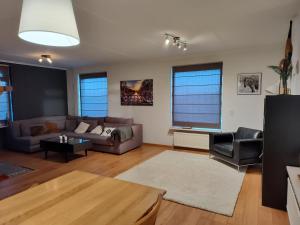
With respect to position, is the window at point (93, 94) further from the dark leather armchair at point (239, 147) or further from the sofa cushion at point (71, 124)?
the dark leather armchair at point (239, 147)

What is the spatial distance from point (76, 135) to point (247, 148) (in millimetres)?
4363

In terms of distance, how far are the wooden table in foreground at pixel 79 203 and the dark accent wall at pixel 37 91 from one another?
5.48 m

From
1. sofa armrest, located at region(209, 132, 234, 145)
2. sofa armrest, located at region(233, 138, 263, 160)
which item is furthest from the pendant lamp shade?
sofa armrest, located at region(209, 132, 234, 145)

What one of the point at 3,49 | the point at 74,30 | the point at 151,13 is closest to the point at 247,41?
the point at 151,13

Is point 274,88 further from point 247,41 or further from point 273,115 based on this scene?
point 273,115

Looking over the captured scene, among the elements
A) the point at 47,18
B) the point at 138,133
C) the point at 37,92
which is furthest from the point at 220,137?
the point at 37,92

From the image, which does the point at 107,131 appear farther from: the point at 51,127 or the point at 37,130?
the point at 37,130

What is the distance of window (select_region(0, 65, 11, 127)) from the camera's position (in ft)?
17.9

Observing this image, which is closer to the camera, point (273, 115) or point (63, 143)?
point (273, 115)

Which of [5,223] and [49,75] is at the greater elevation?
[49,75]

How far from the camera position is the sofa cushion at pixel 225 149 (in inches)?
155

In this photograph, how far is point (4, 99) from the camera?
5.55 metres

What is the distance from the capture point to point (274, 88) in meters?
3.83

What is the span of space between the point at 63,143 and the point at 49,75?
331 centimetres
